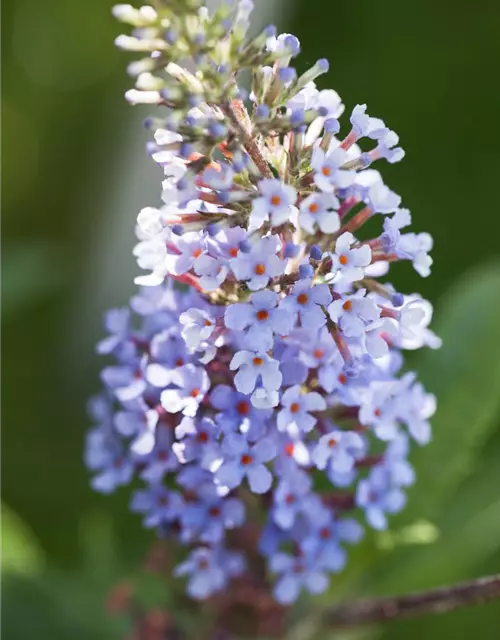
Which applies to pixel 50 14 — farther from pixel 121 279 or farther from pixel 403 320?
pixel 403 320

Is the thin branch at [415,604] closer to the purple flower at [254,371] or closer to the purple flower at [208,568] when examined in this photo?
the purple flower at [208,568]

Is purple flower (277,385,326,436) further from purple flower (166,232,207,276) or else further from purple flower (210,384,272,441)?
purple flower (166,232,207,276)

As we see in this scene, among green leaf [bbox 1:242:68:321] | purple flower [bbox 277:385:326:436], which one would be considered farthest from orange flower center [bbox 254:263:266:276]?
green leaf [bbox 1:242:68:321]

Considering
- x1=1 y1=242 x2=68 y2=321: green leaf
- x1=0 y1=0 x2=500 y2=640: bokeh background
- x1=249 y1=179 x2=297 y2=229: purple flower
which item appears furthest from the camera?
x1=1 y1=242 x2=68 y2=321: green leaf

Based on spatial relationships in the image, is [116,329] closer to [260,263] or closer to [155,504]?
[155,504]

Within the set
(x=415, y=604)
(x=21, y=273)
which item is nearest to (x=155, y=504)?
(x=415, y=604)

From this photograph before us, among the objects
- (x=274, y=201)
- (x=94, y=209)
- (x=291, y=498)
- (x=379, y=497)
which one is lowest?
(x=379, y=497)
